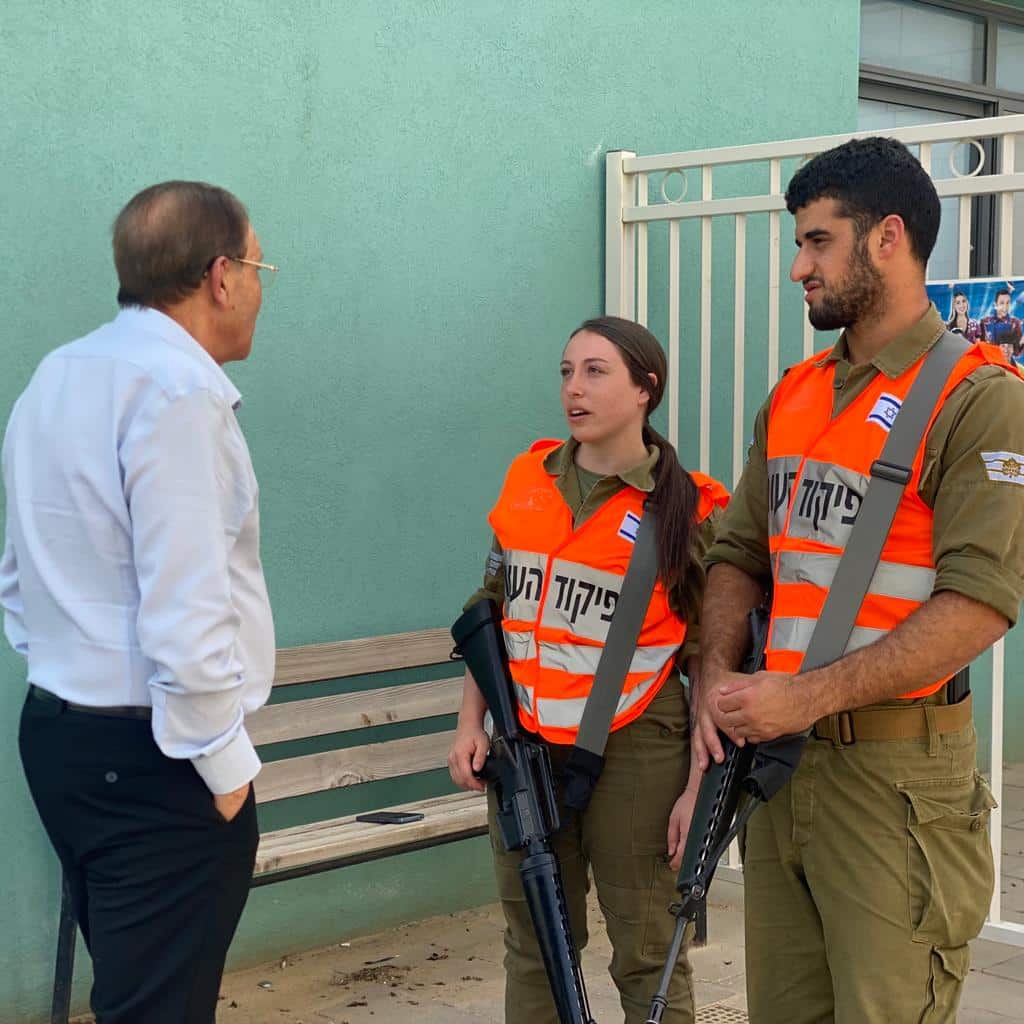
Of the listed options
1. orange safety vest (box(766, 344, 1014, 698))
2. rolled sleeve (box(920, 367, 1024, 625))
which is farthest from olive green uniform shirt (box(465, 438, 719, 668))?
rolled sleeve (box(920, 367, 1024, 625))

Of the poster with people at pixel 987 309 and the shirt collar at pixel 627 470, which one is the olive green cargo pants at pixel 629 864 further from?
the poster with people at pixel 987 309

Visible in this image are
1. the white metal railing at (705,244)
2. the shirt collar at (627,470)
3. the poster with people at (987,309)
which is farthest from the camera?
the white metal railing at (705,244)

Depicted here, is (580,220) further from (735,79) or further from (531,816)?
(531,816)

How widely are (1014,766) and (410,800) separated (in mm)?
3702

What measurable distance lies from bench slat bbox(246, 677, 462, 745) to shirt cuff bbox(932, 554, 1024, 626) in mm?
2294

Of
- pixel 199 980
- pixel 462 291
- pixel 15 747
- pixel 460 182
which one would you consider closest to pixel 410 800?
pixel 15 747

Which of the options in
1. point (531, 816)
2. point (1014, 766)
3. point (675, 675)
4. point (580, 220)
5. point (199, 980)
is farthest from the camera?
point (1014, 766)

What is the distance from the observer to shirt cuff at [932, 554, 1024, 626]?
2254 mm

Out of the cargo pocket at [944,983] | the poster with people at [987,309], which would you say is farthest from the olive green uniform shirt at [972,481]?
the poster with people at [987,309]

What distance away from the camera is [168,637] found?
2090 millimetres

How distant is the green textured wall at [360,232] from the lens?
376cm

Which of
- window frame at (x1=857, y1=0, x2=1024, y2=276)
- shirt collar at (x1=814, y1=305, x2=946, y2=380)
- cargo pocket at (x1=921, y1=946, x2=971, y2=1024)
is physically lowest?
cargo pocket at (x1=921, y1=946, x2=971, y2=1024)

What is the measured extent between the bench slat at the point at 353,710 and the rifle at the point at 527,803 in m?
1.23

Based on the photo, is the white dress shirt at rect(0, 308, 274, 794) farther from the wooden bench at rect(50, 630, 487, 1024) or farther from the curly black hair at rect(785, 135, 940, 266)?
the wooden bench at rect(50, 630, 487, 1024)
